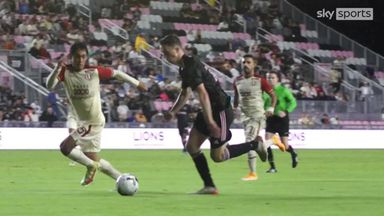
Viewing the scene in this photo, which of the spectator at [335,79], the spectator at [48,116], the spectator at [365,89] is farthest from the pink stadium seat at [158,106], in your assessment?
the spectator at [365,89]

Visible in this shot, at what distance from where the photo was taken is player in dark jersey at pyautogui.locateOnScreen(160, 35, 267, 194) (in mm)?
12117

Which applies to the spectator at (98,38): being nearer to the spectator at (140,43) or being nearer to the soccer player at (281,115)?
the spectator at (140,43)

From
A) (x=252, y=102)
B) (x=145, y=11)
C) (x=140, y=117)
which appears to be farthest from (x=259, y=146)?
(x=145, y=11)

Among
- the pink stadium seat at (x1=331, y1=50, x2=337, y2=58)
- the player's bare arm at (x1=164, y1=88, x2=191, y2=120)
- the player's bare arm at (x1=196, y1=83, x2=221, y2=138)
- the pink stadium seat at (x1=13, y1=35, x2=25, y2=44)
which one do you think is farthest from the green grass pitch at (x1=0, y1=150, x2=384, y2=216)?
the pink stadium seat at (x1=331, y1=50, x2=337, y2=58)

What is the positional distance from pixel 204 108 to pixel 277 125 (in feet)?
30.8

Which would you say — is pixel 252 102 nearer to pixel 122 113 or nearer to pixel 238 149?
pixel 238 149

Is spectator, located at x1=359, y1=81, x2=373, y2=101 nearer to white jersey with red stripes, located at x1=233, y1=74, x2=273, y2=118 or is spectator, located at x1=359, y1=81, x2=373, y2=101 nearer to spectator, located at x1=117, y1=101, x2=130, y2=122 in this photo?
spectator, located at x1=117, y1=101, x2=130, y2=122

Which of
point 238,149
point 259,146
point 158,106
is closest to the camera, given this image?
point 238,149

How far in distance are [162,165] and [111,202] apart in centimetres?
1078

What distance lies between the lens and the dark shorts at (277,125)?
69.1ft

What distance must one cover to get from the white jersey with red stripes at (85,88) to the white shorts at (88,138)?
0.34ft

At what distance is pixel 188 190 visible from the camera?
13914 millimetres

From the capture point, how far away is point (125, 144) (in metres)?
32.1

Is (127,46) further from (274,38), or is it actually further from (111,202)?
(111,202)
